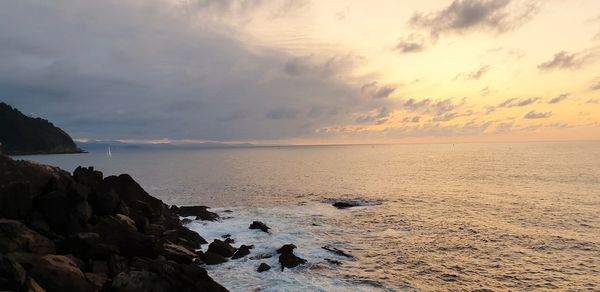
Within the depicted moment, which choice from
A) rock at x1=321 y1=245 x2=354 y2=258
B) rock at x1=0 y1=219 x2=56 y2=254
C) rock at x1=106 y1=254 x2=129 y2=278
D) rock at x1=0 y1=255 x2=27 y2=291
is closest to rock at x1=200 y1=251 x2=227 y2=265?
rock at x1=106 y1=254 x2=129 y2=278

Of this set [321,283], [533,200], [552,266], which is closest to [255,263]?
[321,283]

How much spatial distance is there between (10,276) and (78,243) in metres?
7.69

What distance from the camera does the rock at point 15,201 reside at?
23.3 meters

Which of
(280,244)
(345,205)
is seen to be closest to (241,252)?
(280,244)

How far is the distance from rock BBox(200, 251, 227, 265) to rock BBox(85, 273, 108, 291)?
10583 millimetres

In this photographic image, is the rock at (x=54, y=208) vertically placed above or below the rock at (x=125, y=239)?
above

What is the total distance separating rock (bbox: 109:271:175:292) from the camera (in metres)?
18.5

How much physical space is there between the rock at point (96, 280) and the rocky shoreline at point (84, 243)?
5 centimetres

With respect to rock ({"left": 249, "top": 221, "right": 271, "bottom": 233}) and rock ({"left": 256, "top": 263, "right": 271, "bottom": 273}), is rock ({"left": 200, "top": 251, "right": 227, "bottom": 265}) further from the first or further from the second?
rock ({"left": 249, "top": 221, "right": 271, "bottom": 233})

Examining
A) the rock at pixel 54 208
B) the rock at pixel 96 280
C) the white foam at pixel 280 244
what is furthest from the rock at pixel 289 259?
the rock at pixel 54 208

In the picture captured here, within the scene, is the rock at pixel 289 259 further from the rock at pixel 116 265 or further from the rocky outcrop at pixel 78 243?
the rock at pixel 116 265

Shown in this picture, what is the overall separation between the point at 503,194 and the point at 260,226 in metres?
48.5

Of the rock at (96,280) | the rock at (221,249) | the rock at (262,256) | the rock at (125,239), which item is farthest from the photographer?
the rock at (221,249)

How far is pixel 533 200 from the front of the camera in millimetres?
60688
